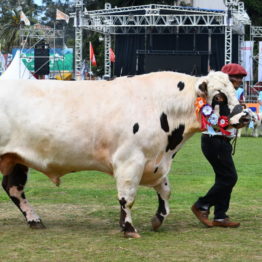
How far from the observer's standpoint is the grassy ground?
22.7 ft

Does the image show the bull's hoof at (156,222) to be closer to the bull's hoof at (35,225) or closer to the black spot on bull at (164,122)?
the black spot on bull at (164,122)

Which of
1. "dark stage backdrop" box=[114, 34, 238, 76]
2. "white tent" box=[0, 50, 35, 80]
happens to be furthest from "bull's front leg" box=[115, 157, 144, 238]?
"dark stage backdrop" box=[114, 34, 238, 76]

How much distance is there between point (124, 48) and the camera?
42.2 m

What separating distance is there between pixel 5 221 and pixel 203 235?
2.66 meters

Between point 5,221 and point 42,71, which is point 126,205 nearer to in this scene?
point 5,221

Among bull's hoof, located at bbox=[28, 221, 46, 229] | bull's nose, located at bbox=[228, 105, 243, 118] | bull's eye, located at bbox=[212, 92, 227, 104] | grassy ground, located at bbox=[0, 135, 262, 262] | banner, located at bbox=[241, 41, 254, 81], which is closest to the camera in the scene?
grassy ground, located at bbox=[0, 135, 262, 262]

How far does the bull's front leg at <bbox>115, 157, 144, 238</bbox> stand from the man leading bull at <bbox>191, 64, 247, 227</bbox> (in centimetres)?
106

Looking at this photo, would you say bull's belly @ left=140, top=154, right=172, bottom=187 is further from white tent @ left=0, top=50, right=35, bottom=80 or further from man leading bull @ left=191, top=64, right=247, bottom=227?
white tent @ left=0, top=50, right=35, bottom=80

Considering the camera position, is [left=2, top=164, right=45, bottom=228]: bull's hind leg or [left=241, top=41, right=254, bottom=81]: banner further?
[left=241, top=41, right=254, bottom=81]: banner

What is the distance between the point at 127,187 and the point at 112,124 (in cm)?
75

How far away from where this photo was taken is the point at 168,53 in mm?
36812

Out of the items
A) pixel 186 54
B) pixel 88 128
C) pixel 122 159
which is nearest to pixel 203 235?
pixel 122 159

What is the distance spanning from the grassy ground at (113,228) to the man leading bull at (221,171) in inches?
7.4

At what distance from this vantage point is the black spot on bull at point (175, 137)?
26.7 feet
